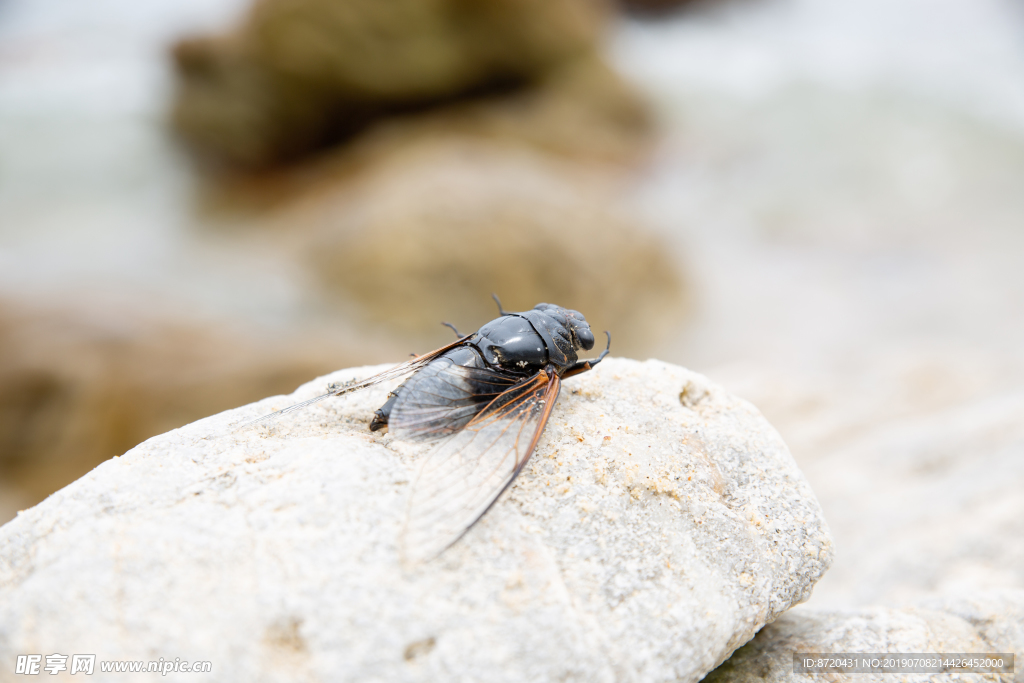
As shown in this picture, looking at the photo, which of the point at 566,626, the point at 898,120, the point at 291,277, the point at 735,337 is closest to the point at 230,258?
the point at 291,277

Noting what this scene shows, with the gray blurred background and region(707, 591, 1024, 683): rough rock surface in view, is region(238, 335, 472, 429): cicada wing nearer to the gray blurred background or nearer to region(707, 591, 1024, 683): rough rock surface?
region(707, 591, 1024, 683): rough rock surface

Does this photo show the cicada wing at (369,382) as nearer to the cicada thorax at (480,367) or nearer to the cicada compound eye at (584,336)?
the cicada thorax at (480,367)

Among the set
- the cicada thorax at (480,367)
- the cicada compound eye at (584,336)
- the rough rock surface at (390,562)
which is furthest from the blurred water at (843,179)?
the rough rock surface at (390,562)

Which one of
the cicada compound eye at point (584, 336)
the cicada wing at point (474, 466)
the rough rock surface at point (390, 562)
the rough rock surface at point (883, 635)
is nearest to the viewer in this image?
the rough rock surface at point (390, 562)

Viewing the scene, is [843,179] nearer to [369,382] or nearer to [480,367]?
[480,367]

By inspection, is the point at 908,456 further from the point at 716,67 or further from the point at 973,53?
the point at 973,53

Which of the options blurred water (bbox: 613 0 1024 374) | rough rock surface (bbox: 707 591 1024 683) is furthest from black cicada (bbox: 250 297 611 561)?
blurred water (bbox: 613 0 1024 374)
